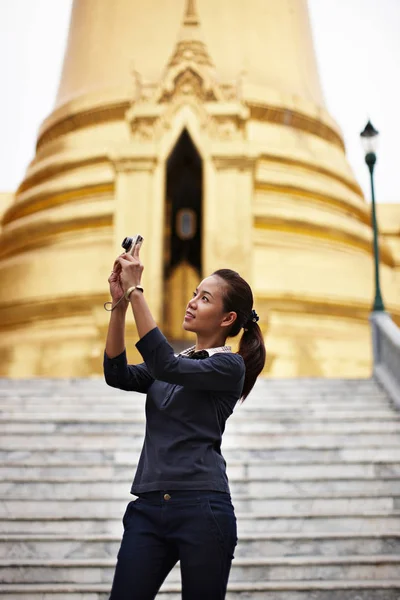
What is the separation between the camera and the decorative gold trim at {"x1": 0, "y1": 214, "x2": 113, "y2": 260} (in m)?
12.7

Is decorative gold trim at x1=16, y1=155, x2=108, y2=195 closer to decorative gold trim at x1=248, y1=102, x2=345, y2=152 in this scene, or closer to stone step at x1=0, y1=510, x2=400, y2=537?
decorative gold trim at x1=248, y1=102, x2=345, y2=152

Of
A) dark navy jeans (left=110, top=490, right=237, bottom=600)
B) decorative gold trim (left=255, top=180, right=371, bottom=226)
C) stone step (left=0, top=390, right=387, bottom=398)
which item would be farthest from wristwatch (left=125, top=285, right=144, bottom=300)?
decorative gold trim (left=255, top=180, right=371, bottom=226)

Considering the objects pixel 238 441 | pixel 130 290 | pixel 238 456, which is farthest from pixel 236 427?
pixel 130 290

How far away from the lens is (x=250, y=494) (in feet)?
17.1

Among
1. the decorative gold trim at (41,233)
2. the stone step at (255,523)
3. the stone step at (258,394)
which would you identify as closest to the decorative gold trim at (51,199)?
the decorative gold trim at (41,233)

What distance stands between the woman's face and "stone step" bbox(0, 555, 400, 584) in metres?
2.53

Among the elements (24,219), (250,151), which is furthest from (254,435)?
(24,219)

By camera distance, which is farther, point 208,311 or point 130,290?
point 208,311

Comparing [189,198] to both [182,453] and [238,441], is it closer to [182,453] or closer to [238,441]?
[238,441]

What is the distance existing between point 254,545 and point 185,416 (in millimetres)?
2775

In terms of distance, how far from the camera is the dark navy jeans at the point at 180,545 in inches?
76.7

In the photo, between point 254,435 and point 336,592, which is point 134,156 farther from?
point 336,592

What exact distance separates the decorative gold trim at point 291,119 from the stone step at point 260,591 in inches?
441

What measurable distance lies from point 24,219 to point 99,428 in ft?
27.9
